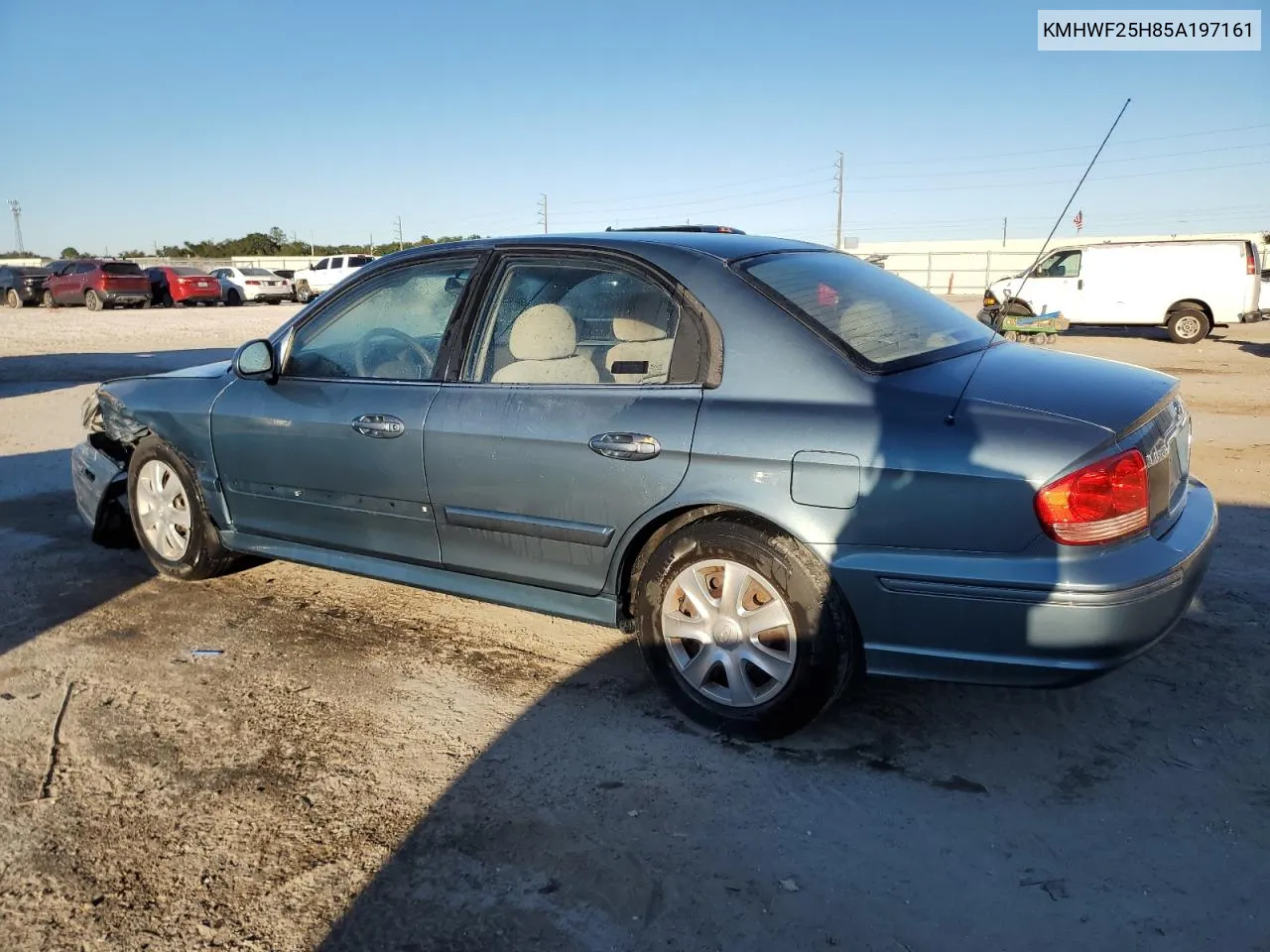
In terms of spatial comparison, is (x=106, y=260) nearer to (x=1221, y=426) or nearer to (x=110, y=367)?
(x=110, y=367)

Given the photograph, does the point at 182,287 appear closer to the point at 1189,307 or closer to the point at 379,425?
A: the point at 1189,307

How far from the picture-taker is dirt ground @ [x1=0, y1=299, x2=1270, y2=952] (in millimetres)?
2352

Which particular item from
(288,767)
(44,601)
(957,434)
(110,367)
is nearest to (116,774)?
(288,767)

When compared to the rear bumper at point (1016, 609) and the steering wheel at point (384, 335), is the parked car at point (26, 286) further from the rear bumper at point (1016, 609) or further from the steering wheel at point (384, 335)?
the rear bumper at point (1016, 609)

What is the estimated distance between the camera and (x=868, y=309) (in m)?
3.45

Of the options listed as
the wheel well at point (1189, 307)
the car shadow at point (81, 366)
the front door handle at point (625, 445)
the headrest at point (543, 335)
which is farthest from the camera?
the wheel well at point (1189, 307)

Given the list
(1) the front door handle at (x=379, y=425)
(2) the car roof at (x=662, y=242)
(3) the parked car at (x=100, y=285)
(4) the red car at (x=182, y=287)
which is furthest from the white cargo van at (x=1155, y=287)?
(4) the red car at (x=182, y=287)

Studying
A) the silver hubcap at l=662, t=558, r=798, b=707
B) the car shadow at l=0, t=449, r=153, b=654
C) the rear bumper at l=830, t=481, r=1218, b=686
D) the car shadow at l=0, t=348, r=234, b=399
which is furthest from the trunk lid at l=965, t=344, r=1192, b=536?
the car shadow at l=0, t=348, r=234, b=399

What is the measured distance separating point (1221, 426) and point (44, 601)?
351 inches

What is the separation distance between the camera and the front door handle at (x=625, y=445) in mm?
3178

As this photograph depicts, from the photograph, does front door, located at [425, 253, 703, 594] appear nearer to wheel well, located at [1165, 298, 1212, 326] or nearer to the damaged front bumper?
the damaged front bumper

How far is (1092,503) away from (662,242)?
1690mm

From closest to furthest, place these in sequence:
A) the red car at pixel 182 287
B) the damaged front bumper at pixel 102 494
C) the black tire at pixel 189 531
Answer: the black tire at pixel 189 531, the damaged front bumper at pixel 102 494, the red car at pixel 182 287

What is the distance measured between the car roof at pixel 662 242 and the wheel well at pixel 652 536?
879mm
